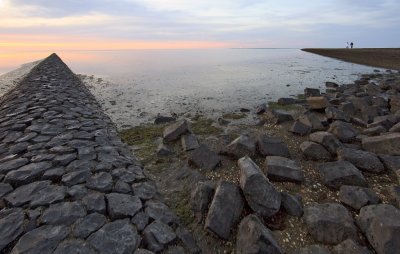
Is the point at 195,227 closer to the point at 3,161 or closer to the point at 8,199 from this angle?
the point at 8,199

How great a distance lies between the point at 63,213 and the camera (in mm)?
4160

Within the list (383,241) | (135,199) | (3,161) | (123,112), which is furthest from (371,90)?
(3,161)

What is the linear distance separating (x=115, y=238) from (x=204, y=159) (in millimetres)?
3541

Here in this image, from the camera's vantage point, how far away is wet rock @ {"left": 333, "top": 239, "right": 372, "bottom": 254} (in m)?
3.97

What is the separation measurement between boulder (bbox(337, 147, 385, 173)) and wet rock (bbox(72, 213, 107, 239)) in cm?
561

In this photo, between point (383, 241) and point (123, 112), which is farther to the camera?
point (123, 112)

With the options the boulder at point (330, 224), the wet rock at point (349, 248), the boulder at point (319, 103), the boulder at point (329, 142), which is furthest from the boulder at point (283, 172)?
the boulder at point (319, 103)

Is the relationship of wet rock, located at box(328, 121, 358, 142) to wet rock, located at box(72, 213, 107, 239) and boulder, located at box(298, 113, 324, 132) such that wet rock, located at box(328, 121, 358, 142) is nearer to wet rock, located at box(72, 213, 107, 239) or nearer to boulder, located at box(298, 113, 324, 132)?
boulder, located at box(298, 113, 324, 132)

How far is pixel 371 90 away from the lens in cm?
1859

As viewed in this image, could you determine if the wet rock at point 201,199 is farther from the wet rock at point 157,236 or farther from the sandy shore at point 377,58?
the sandy shore at point 377,58

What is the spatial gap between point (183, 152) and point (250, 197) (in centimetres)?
353

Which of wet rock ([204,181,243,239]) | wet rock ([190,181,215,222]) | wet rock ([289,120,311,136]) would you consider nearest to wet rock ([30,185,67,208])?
wet rock ([190,181,215,222])

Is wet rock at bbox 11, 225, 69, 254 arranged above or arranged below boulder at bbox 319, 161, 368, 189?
above

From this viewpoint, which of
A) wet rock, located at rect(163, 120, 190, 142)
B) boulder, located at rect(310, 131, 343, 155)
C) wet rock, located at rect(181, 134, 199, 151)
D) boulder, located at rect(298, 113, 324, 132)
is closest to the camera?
boulder, located at rect(310, 131, 343, 155)
